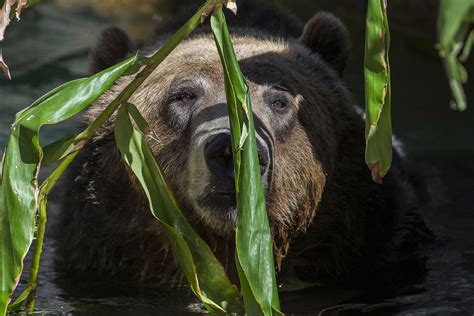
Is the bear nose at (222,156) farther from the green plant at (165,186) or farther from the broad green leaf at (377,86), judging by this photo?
the broad green leaf at (377,86)

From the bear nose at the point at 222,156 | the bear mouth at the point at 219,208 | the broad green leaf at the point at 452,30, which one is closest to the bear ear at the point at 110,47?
the bear mouth at the point at 219,208

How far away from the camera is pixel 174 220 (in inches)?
177

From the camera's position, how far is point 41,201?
4.56 meters

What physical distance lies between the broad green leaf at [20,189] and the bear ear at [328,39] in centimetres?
278

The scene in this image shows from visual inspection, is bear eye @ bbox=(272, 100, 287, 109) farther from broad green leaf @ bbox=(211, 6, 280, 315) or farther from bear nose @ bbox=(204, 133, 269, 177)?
broad green leaf @ bbox=(211, 6, 280, 315)

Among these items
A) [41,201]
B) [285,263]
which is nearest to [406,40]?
[285,263]

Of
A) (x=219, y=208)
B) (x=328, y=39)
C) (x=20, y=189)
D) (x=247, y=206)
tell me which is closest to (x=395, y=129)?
(x=328, y=39)

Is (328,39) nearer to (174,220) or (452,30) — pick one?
(174,220)

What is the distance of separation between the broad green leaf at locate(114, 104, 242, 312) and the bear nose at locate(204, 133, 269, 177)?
39 cm

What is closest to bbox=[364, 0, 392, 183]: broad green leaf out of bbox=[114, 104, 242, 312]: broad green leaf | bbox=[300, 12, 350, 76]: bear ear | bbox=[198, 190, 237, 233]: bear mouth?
bbox=[114, 104, 242, 312]: broad green leaf

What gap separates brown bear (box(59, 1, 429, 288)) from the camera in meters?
5.77

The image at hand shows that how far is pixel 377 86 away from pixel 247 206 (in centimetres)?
65

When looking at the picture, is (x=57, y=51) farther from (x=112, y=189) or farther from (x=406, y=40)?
(x=112, y=189)

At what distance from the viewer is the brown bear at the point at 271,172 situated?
5.77 meters
